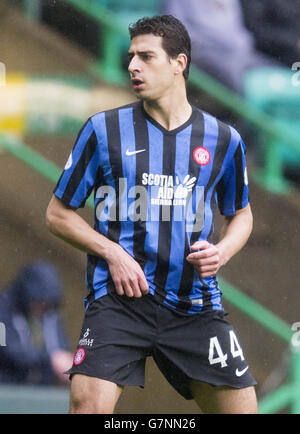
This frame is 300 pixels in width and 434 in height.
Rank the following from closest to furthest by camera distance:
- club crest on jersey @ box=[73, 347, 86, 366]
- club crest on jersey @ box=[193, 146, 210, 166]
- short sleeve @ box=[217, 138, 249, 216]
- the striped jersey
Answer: club crest on jersey @ box=[73, 347, 86, 366] < the striped jersey < club crest on jersey @ box=[193, 146, 210, 166] < short sleeve @ box=[217, 138, 249, 216]

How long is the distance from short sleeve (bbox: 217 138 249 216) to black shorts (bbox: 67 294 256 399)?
0.52 meters

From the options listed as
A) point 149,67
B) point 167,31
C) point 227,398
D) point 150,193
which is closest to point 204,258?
point 150,193

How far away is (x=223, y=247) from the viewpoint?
3.74 m

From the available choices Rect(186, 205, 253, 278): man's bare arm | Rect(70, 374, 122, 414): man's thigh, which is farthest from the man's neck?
Rect(70, 374, 122, 414): man's thigh

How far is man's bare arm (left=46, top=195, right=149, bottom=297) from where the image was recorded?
3486 millimetres

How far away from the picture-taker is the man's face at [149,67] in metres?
3.67

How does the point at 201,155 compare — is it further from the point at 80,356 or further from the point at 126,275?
the point at 80,356

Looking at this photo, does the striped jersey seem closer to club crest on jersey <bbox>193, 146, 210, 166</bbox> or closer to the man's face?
club crest on jersey <bbox>193, 146, 210, 166</bbox>

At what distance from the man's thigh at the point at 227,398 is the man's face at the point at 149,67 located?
121cm

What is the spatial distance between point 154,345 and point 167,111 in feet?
3.22

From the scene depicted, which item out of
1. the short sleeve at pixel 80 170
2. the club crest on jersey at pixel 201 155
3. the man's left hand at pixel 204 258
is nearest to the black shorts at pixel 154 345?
the man's left hand at pixel 204 258

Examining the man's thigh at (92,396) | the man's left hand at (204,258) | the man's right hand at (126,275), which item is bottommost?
the man's thigh at (92,396)

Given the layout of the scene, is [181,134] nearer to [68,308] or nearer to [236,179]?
[236,179]

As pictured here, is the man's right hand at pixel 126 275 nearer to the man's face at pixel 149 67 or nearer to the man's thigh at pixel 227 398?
the man's thigh at pixel 227 398
